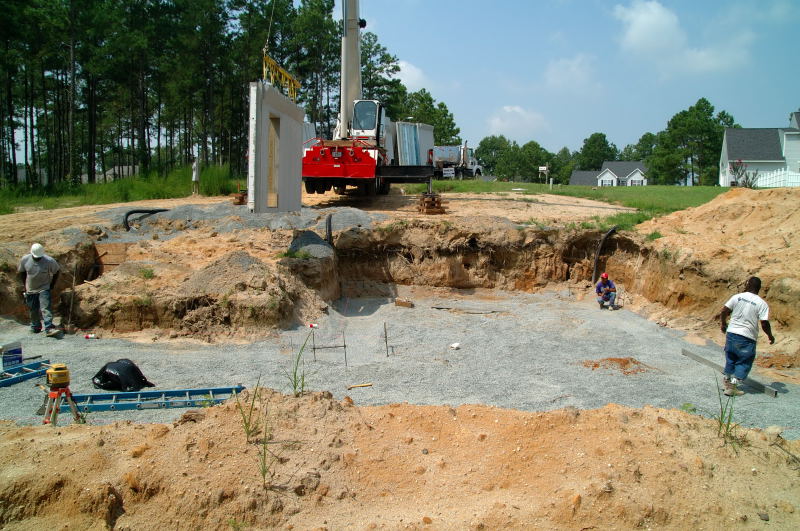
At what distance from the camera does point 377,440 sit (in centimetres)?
477

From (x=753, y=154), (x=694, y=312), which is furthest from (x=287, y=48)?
(x=753, y=154)

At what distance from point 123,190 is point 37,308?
10592 millimetres

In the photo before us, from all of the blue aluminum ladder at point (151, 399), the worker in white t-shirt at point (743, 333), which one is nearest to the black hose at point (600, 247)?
the worker in white t-shirt at point (743, 333)

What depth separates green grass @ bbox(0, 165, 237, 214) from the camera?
57.1 feet

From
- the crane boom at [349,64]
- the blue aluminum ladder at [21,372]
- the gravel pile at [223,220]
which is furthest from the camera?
the crane boom at [349,64]

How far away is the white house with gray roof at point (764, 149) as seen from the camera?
36188 mm

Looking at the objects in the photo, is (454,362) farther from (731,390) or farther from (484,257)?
(484,257)

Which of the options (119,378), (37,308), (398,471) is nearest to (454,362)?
(398,471)

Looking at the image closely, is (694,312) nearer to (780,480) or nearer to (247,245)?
(780,480)

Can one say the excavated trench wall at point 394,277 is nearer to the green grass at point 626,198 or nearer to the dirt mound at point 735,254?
the dirt mound at point 735,254

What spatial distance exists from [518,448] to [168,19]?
3012cm

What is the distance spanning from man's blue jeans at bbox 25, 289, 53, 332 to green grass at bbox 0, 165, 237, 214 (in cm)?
908

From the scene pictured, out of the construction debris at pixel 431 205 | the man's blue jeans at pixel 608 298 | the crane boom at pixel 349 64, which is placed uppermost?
the crane boom at pixel 349 64

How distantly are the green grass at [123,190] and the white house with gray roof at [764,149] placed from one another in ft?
106
